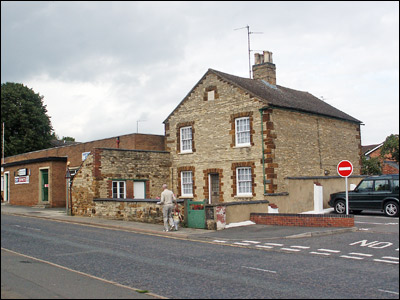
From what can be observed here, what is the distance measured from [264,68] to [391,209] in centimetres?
1350

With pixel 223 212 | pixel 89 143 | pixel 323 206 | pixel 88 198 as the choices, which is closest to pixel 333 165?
pixel 323 206

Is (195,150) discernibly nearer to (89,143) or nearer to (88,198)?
(88,198)

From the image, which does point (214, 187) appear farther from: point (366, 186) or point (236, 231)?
point (236, 231)

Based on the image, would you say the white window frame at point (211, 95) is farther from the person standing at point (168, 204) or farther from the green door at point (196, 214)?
the person standing at point (168, 204)

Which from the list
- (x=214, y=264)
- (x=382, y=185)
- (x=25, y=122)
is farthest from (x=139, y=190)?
(x=25, y=122)

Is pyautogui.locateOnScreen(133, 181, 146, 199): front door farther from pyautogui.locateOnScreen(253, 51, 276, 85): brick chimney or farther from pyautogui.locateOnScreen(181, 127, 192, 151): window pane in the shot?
pyautogui.locateOnScreen(253, 51, 276, 85): brick chimney

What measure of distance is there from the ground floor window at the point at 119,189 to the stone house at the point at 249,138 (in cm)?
412

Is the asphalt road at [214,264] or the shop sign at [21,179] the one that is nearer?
the asphalt road at [214,264]

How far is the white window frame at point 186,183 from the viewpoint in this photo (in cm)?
2803

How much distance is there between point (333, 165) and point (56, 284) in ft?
78.0

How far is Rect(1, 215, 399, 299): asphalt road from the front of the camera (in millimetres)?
7480

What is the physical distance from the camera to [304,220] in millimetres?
17453

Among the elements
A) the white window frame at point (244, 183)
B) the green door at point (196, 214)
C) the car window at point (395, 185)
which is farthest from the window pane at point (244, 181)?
the car window at point (395, 185)

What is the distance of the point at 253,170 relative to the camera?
24484mm
